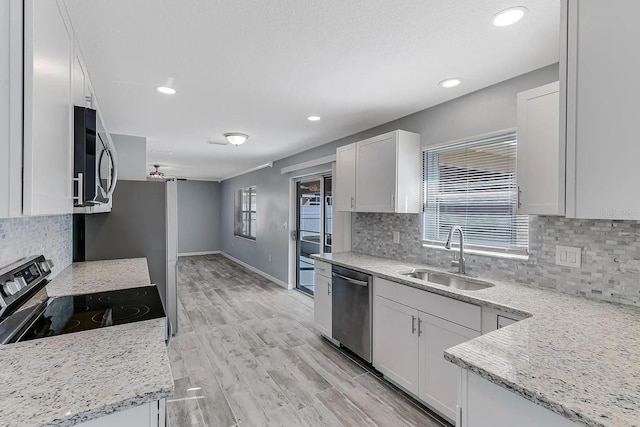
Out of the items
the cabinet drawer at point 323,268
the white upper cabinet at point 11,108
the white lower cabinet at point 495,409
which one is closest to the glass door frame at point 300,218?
the cabinet drawer at point 323,268

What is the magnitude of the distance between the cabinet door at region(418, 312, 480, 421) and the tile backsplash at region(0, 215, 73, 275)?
7.82 feet

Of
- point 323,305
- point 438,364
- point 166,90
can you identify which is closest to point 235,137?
point 166,90

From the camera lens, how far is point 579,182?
111cm

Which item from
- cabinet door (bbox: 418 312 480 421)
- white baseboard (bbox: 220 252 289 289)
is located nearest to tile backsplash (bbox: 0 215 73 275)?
→ cabinet door (bbox: 418 312 480 421)

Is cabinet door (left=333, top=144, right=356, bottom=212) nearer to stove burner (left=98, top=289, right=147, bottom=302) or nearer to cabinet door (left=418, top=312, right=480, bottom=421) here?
cabinet door (left=418, top=312, right=480, bottom=421)

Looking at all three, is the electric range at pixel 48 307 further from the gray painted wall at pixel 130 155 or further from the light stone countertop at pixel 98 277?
the gray painted wall at pixel 130 155

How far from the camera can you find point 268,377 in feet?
8.44

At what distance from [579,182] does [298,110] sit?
7.66ft

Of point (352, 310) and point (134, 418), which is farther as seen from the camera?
point (352, 310)

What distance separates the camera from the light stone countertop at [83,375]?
0.76 metres

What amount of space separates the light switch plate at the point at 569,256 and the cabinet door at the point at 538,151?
352 millimetres

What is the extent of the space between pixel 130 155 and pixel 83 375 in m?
3.63

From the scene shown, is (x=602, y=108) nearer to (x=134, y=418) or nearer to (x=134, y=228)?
(x=134, y=418)

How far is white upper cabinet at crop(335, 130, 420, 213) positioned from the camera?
2.78 meters
